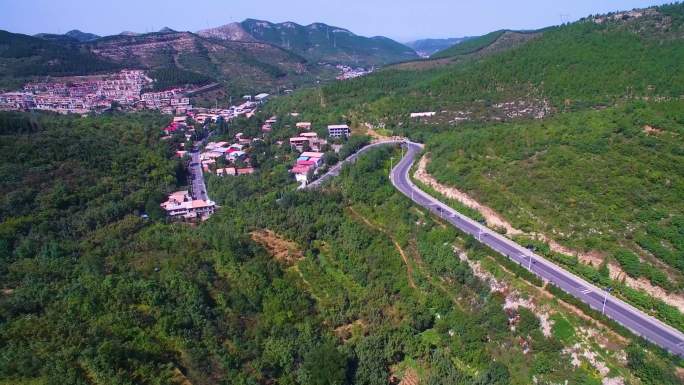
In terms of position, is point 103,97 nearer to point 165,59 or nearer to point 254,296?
point 165,59

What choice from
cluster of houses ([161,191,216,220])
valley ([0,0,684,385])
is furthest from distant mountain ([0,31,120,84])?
cluster of houses ([161,191,216,220])

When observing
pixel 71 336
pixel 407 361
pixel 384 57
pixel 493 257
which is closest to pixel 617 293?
pixel 493 257

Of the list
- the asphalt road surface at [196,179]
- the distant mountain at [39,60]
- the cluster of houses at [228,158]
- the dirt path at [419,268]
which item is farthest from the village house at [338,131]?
the distant mountain at [39,60]

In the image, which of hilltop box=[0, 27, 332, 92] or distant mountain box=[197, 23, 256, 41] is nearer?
hilltop box=[0, 27, 332, 92]

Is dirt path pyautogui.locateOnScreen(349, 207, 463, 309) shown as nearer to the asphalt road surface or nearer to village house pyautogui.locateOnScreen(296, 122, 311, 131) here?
the asphalt road surface

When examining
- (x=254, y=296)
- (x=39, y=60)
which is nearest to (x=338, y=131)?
(x=254, y=296)

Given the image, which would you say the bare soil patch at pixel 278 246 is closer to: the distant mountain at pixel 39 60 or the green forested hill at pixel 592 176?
the green forested hill at pixel 592 176

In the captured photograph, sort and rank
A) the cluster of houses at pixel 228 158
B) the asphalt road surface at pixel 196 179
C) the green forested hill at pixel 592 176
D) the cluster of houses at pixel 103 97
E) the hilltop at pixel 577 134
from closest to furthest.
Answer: the hilltop at pixel 577 134, the green forested hill at pixel 592 176, the asphalt road surface at pixel 196 179, the cluster of houses at pixel 228 158, the cluster of houses at pixel 103 97
